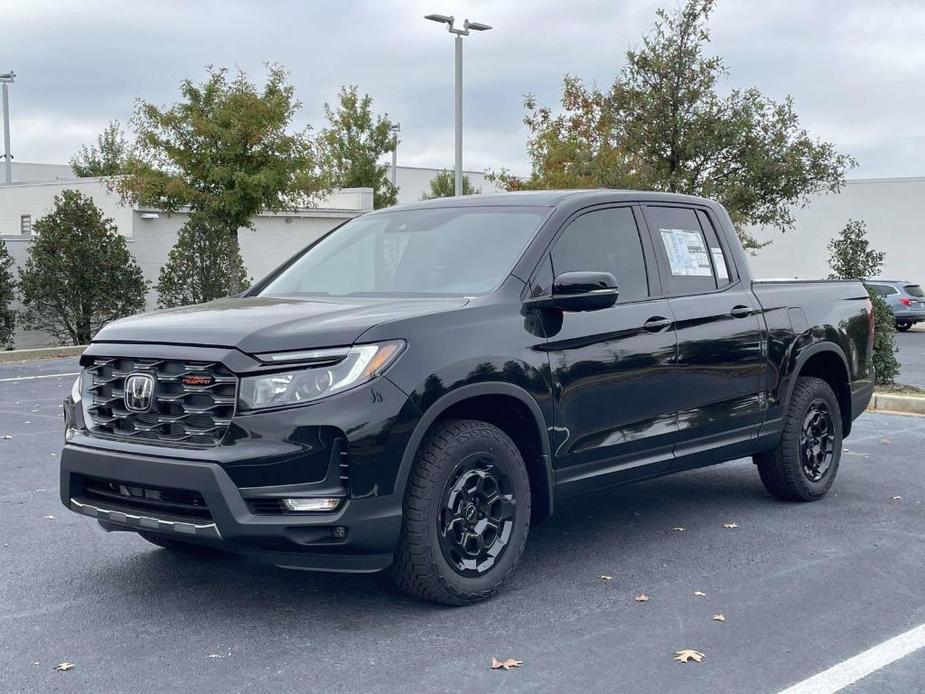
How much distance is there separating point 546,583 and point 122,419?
7.02ft

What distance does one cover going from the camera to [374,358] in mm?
4633

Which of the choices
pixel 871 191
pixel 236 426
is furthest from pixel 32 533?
pixel 871 191

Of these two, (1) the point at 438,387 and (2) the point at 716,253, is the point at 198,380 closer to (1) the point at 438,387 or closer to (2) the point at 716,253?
(1) the point at 438,387

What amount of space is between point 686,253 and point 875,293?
27.1 feet

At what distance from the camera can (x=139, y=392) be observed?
4.77 m

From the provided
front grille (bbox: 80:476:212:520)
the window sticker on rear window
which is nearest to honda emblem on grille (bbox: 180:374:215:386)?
front grille (bbox: 80:476:212:520)

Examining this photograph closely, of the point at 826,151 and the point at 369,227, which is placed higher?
the point at 826,151

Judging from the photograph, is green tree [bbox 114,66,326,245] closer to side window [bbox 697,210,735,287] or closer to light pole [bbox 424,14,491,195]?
light pole [bbox 424,14,491,195]

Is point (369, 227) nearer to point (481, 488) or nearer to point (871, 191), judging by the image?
point (481, 488)

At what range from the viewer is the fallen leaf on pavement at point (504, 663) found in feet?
14.0

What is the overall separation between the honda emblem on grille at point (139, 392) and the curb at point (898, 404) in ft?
29.8

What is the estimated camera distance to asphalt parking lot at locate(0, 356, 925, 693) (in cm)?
422

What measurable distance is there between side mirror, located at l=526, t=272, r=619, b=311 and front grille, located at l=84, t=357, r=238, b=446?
156 cm

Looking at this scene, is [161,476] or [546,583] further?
[546,583]
